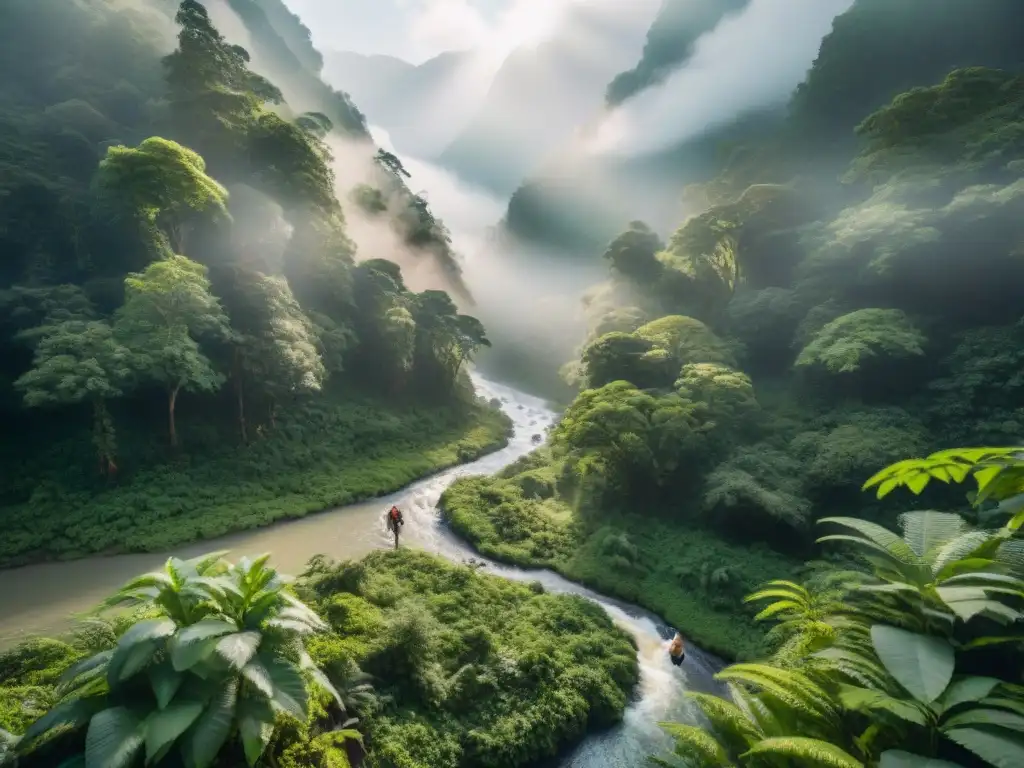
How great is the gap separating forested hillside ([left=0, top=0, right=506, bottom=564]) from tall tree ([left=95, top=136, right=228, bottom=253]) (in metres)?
0.10

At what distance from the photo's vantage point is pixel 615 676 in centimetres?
1247

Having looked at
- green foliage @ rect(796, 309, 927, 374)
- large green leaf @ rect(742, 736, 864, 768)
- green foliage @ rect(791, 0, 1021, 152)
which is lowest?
large green leaf @ rect(742, 736, 864, 768)

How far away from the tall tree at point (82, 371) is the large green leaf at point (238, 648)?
1744 cm

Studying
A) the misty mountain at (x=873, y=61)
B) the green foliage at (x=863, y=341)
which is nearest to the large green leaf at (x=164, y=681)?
the green foliage at (x=863, y=341)

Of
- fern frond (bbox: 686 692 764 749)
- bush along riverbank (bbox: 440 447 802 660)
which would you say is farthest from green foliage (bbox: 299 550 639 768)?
fern frond (bbox: 686 692 764 749)

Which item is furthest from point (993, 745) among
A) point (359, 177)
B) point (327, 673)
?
point (359, 177)

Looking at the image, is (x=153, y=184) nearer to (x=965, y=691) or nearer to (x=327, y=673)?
(x=327, y=673)

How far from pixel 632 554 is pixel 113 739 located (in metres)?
17.0

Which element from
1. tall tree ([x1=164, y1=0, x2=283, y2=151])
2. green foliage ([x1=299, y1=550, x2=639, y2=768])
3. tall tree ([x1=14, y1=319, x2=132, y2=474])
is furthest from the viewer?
tall tree ([x1=164, y1=0, x2=283, y2=151])

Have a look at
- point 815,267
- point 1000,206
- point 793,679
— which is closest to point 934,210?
point 1000,206

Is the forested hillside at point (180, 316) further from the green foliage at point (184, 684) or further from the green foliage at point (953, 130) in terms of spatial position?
the green foliage at point (953, 130)

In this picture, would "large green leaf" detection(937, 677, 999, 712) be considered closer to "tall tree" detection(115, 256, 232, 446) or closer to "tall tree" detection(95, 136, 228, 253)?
"tall tree" detection(115, 256, 232, 446)

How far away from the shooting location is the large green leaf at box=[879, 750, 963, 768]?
2994mm

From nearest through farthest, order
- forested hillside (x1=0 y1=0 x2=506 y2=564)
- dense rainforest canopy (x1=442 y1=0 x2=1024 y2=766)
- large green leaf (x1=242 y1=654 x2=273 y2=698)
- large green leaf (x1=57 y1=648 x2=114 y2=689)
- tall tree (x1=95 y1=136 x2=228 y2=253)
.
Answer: large green leaf (x1=242 y1=654 x2=273 y2=698) → large green leaf (x1=57 y1=648 x2=114 y2=689) → dense rainforest canopy (x1=442 y1=0 x2=1024 y2=766) → forested hillside (x1=0 y1=0 x2=506 y2=564) → tall tree (x1=95 y1=136 x2=228 y2=253)
